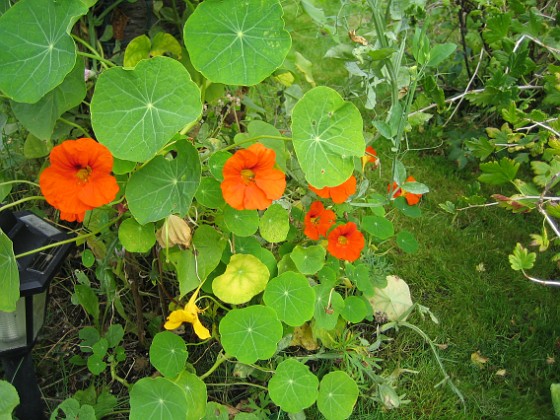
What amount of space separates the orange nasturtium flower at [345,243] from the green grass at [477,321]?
1.28 feet

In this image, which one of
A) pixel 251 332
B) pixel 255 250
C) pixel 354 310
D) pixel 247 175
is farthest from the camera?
pixel 354 310

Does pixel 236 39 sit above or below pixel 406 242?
above

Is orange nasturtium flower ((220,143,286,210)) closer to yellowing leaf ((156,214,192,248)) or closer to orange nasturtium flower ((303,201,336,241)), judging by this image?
yellowing leaf ((156,214,192,248))

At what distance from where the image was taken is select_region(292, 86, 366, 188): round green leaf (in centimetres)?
120

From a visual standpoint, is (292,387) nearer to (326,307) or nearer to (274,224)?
(326,307)

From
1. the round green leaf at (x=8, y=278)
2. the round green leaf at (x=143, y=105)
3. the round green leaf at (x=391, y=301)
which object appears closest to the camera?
the round green leaf at (x=143, y=105)

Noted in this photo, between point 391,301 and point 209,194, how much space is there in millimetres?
772

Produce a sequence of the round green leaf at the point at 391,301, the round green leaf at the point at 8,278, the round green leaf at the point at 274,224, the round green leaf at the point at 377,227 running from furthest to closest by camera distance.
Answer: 1. the round green leaf at the point at 391,301
2. the round green leaf at the point at 377,227
3. the round green leaf at the point at 274,224
4. the round green leaf at the point at 8,278

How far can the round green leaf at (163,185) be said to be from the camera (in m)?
1.14

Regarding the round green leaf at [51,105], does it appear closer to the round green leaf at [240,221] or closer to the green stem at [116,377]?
the round green leaf at [240,221]

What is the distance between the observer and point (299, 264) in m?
1.46

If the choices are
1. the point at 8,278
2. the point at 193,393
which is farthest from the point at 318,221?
the point at 8,278

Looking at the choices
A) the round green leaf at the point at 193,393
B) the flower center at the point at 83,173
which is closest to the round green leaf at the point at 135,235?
the flower center at the point at 83,173

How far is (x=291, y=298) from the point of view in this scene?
1.40 m
